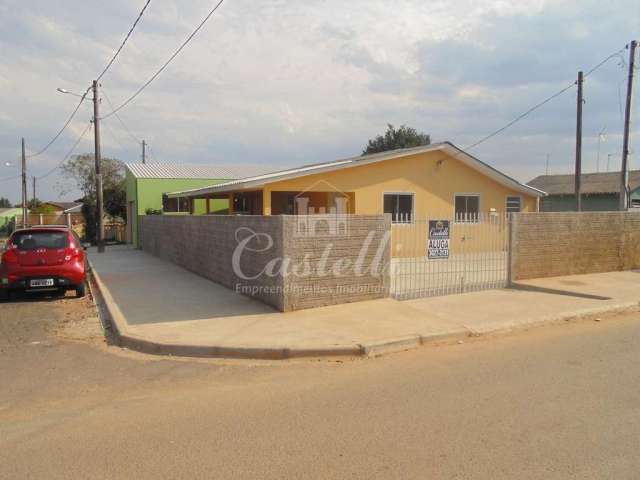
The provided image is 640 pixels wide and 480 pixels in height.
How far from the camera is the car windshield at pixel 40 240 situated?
1020 centimetres

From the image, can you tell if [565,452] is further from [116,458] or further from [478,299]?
[478,299]

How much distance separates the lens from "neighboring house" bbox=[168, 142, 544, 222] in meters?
15.5

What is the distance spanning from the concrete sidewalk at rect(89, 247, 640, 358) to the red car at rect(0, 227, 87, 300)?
31.5 inches

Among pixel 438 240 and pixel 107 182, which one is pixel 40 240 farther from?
pixel 107 182

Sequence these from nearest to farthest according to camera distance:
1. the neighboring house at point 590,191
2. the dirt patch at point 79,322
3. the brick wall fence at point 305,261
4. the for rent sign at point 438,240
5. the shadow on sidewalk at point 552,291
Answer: the dirt patch at point 79,322 < the brick wall fence at point 305,261 < the for rent sign at point 438,240 < the shadow on sidewalk at point 552,291 < the neighboring house at point 590,191

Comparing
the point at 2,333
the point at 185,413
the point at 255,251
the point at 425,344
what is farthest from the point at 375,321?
the point at 2,333

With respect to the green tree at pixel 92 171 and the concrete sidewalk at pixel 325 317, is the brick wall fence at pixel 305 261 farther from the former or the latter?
the green tree at pixel 92 171

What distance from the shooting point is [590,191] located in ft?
108

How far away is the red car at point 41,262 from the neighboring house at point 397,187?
17.6 ft

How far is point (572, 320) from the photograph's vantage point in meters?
8.31

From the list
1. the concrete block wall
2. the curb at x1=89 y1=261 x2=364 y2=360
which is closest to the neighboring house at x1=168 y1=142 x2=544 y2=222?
the concrete block wall

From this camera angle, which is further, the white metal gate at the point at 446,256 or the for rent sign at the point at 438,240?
the for rent sign at the point at 438,240

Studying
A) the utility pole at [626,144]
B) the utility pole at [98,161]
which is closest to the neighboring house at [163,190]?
the utility pole at [98,161]

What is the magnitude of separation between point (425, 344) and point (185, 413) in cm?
350
